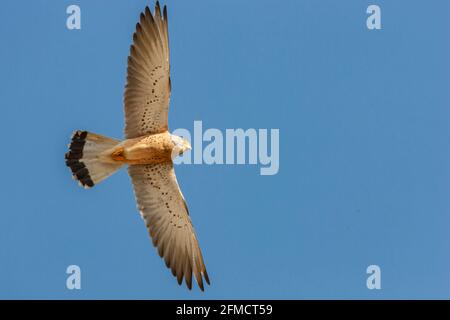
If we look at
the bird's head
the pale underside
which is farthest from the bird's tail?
the bird's head

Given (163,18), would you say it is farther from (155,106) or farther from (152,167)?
(152,167)

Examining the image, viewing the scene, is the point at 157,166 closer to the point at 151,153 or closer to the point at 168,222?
the point at 151,153

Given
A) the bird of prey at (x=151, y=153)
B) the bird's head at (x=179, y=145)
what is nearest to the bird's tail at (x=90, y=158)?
the bird of prey at (x=151, y=153)

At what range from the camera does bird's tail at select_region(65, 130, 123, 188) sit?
8.04 metres

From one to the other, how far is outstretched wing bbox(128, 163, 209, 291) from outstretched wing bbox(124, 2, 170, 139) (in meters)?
0.51

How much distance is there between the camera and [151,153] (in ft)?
26.1

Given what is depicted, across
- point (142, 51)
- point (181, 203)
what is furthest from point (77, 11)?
point (181, 203)

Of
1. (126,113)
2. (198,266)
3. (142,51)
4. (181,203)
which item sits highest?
(142,51)

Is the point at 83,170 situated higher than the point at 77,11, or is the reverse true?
the point at 77,11

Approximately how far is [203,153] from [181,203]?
917 mm

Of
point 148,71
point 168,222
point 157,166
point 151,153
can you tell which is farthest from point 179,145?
point 168,222

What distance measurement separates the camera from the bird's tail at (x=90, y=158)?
26.4 ft

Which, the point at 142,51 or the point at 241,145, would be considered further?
the point at 241,145

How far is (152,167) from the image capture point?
8.18 meters
